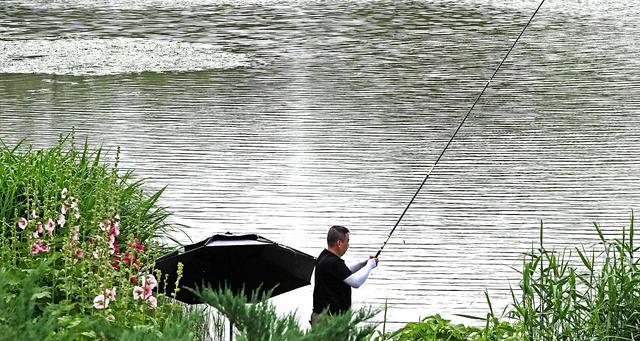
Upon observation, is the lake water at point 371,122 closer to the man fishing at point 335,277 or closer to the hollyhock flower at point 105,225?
the man fishing at point 335,277

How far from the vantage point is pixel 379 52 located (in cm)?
1938

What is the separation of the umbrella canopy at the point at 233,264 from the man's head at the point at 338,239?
0.18 metres

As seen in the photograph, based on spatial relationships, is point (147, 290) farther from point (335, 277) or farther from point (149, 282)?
point (335, 277)

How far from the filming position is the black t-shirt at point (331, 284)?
6.59 m

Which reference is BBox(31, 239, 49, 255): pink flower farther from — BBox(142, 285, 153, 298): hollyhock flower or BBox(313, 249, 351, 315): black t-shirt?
BBox(313, 249, 351, 315): black t-shirt

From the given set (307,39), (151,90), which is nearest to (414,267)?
(151,90)

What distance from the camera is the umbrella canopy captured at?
253 inches

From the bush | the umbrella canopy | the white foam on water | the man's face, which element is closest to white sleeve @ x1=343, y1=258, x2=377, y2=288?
the man's face

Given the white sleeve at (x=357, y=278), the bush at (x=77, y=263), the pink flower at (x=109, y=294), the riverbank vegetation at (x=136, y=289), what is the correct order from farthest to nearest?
the white sleeve at (x=357, y=278) → the riverbank vegetation at (x=136, y=289) → the pink flower at (x=109, y=294) → the bush at (x=77, y=263)

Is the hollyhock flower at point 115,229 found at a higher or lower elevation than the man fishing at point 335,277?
higher

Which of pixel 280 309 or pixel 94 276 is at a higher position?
pixel 94 276

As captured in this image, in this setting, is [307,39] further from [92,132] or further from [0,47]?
[92,132]

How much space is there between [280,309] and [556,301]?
7.55 ft

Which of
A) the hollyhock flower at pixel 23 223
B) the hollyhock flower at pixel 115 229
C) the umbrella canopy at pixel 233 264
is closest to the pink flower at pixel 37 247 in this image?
the hollyhock flower at pixel 23 223
